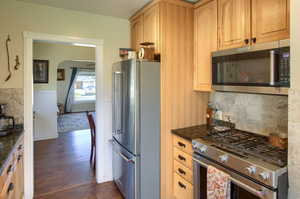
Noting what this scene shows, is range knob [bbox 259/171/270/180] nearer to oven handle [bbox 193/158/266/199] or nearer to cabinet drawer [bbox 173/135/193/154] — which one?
oven handle [bbox 193/158/266/199]

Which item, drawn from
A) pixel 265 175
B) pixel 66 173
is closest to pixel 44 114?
pixel 66 173

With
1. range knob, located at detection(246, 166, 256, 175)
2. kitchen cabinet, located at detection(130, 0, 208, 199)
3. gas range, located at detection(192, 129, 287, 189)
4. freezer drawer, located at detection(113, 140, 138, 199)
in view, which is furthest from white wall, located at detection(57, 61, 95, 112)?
range knob, located at detection(246, 166, 256, 175)

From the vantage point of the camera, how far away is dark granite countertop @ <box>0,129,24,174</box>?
4.68ft

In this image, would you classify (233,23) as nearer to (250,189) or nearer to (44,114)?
(250,189)

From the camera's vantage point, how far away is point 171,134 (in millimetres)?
2240

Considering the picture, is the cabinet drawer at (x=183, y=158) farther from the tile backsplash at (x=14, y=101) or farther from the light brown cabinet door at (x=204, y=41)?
the tile backsplash at (x=14, y=101)

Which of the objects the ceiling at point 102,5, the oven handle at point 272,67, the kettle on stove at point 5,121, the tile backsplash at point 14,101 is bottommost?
the kettle on stove at point 5,121

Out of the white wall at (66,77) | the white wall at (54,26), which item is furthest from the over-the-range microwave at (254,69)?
the white wall at (66,77)

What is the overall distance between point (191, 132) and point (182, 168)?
0.41 metres

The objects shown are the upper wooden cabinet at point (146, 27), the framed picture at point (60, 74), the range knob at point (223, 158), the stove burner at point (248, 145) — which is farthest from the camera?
the framed picture at point (60, 74)

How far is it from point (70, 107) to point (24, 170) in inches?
301

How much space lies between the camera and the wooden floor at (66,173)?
2561 millimetres

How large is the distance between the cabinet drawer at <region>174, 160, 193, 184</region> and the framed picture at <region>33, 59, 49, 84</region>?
4.40 metres

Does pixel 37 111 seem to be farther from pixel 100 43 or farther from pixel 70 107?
pixel 70 107
